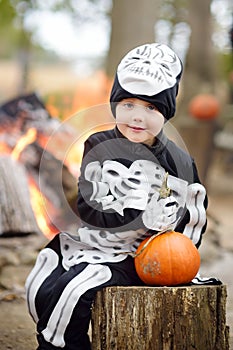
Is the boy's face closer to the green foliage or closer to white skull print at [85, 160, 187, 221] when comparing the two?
white skull print at [85, 160, 187, 221]

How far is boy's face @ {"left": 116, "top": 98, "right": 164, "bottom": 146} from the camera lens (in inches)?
118

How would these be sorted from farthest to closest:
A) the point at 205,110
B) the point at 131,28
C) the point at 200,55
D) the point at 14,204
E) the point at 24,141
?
1. the point at 200,55
2. the point at 205,110
3. the point at 131,28
4. the point at 24,141
5. the point at 14,204

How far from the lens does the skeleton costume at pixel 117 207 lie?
2.97 m

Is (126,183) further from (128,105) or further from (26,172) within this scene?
(26,172)

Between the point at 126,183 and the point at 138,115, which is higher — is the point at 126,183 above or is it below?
below

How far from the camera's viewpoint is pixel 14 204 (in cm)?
571

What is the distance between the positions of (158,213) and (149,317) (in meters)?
0.43

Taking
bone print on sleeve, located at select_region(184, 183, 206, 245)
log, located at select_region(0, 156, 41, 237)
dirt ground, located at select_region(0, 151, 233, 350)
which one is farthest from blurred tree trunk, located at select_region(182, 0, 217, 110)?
bone print on sleeve, located at select_region(184, 183, 206, 245)

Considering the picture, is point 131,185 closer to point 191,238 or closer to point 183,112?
point 191,238

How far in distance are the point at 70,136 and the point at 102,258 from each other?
1253mm

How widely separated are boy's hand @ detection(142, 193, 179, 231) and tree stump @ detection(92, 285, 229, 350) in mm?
268

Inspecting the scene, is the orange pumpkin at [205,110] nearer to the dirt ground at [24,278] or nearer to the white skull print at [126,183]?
the dirt ground at [24,278]

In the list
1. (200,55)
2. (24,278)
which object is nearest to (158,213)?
(24,278)

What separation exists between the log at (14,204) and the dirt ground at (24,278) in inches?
6.4
